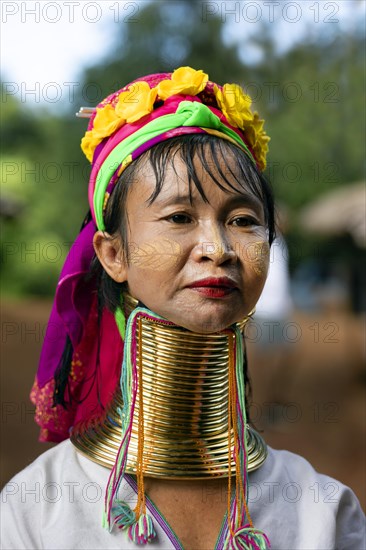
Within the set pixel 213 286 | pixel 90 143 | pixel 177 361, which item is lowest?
pixel 177 361

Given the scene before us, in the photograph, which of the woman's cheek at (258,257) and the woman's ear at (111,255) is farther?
the woman's ear at (111,255)

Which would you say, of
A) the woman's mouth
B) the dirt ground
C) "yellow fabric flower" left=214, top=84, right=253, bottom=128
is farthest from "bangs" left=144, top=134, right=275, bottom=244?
the dirt ground

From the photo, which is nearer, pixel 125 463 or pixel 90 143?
pixel 125 463

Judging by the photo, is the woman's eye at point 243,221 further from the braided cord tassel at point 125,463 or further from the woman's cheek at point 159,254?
the braided cord tassel at point 125,463

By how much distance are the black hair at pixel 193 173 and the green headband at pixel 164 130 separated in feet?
0.11

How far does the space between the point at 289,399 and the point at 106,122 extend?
9.15 metres

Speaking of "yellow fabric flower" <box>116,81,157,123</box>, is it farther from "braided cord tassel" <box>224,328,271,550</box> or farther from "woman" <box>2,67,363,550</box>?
"braided cord tassel" <box>224,328,271,550</box>

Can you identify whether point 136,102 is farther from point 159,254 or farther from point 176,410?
point 176,410

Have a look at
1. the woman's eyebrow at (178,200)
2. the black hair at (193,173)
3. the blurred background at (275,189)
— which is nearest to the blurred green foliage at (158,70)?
the blurred background at (275,189)

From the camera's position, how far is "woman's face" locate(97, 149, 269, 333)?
200 centimetres

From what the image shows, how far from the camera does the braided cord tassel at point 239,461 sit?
6.79 feet

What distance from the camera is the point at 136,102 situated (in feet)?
7.19

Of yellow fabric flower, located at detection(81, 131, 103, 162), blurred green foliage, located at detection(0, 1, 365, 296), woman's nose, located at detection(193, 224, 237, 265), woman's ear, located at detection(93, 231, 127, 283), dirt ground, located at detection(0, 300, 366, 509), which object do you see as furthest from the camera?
blurred green foliage, located at detection(0, 1, 365, 296)

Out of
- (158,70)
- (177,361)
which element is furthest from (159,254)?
(158,70)
